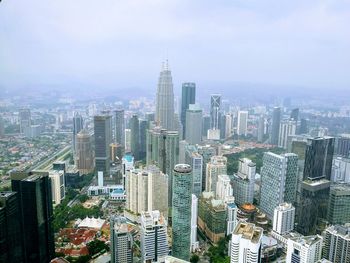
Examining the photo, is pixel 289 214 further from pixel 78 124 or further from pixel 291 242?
pixel 78 124

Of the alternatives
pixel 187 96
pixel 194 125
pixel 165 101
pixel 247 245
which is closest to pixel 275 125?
pixel 194 125

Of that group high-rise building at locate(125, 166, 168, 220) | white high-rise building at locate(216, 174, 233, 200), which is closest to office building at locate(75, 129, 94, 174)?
high-rise building at locate(125, 166, 168, 220)

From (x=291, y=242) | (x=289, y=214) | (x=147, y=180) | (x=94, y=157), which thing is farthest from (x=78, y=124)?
(x=291, y=242)

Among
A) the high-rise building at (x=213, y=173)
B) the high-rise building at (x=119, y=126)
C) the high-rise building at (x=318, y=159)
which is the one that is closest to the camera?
the high-rise building at (x=318, y=159)

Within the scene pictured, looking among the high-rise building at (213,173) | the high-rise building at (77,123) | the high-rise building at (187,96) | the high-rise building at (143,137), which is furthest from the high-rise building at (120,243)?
the high-rise building at (187,96)

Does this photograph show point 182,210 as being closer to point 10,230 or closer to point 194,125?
point 10,230

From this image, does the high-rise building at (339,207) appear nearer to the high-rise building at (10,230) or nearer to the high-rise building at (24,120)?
the high-rise building at (10,230)

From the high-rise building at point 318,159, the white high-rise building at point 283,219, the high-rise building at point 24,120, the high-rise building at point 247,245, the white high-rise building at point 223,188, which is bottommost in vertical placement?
the white high-rise building at point 283,219
